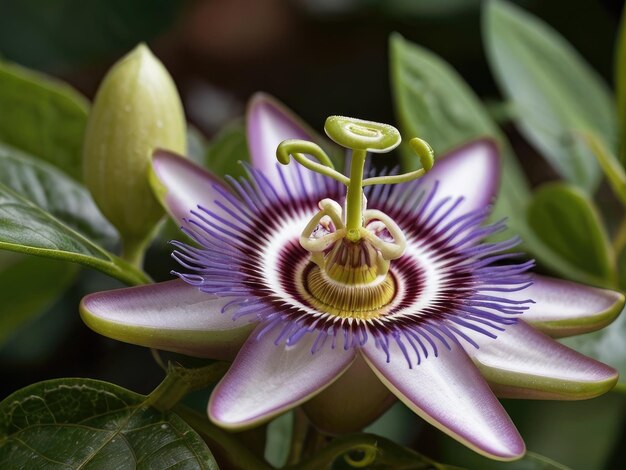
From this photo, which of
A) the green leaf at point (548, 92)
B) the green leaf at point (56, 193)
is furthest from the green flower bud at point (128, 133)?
the green leaf at point (548, 92)

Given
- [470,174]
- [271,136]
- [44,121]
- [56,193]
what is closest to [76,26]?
[44,121]

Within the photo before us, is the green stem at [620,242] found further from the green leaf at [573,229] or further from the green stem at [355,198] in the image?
the green stem at [355,198]

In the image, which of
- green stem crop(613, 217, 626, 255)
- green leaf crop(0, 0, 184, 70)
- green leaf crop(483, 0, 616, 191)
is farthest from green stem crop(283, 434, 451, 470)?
green leaf crop(0, 0, 184, 70)

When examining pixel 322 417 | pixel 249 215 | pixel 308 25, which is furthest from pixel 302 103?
pixel 322 417

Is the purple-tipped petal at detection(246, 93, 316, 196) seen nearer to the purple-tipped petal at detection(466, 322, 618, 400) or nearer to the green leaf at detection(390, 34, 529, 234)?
the green leaf at detection(390, 34, 529, 234)

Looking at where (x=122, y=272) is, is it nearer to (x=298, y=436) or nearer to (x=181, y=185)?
(x=181, y=185)

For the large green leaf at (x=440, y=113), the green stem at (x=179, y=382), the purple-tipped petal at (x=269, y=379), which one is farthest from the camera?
the large green leaf at (x=440, y=113)
